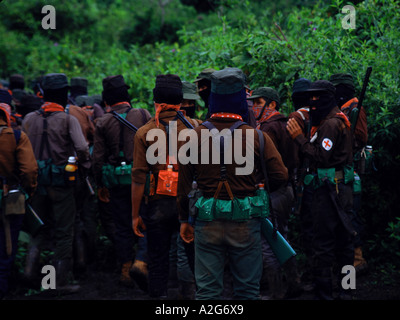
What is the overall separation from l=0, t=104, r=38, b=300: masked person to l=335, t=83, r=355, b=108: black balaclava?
11.7ft

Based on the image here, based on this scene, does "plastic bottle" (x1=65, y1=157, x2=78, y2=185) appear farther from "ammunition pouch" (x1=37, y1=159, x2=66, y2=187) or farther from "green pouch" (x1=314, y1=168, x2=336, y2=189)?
"green pouch" (x1=314, y1=168, x2=336, y2=189)

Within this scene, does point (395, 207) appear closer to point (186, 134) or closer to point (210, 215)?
point (186, 134)

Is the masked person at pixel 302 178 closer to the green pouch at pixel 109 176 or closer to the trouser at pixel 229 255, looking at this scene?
the trouser at pixel 229 255

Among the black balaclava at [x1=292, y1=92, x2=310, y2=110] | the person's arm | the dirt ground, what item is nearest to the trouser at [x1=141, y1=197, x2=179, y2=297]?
the person's arm

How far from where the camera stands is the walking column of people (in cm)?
411

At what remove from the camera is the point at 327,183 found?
5.60 m

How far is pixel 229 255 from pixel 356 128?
271cm

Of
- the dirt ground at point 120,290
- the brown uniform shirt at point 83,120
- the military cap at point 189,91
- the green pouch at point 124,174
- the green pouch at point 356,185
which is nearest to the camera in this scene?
the military cap at point 189,91

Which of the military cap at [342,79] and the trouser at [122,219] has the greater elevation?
the military cap at [342,79]

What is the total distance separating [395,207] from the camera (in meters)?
6.90

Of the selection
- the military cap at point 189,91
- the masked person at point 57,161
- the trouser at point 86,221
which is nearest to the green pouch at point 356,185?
the military cap at point 189,91

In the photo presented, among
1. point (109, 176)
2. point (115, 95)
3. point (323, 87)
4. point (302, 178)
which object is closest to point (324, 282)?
point (302, 178)

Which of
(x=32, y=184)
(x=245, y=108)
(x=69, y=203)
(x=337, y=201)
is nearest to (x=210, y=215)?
(x=245, y=108)

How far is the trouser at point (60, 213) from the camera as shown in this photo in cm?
648
